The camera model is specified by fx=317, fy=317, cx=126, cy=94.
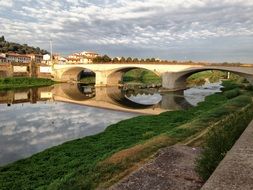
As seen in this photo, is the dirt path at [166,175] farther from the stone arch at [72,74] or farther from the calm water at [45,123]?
the stone arch at [72,74]

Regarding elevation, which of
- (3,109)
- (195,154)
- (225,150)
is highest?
(225,150)

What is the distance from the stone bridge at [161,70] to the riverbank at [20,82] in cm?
815

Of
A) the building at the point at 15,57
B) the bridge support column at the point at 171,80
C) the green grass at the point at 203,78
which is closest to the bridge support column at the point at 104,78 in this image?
the bridge support column at the point at 171,80

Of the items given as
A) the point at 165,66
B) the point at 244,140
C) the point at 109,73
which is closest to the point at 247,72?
the point at 165,66

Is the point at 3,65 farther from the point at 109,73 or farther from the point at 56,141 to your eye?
the point at 56,141

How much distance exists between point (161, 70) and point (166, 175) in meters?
53.8

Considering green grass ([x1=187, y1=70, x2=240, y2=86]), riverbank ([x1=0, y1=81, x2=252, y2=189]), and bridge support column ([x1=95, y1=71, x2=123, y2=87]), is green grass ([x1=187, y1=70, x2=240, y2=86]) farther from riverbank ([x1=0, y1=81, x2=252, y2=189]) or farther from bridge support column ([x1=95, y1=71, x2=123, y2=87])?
riverbank ([x1=0, y1=81, x2=252, y2=189])

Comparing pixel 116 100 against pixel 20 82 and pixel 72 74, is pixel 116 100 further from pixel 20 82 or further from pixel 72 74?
pixel 72 74

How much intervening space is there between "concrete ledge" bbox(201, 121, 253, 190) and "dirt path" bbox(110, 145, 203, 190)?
2.05 meters

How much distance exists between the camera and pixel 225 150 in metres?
8.48

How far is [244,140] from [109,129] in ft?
51.5

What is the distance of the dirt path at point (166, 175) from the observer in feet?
30.1

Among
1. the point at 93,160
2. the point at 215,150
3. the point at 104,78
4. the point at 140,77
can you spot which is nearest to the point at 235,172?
the point at 215,150

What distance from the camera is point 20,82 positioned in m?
65.4
